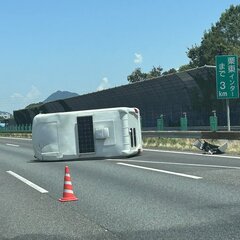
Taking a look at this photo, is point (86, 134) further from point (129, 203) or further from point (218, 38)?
point (218, 38)

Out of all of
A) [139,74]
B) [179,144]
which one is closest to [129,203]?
[179,144]

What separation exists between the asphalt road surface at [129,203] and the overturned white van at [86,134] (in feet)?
12.1

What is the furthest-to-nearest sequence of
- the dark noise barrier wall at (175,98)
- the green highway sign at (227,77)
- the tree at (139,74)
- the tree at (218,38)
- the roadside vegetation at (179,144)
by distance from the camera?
1. the tree at (139,74)
2. the tree at (218,38)
3. the dark noise barrier wall at (175,98)
4. the green highway sign at (227,77)
5. the roadside vegetation at (179,144)

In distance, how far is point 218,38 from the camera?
88938mm

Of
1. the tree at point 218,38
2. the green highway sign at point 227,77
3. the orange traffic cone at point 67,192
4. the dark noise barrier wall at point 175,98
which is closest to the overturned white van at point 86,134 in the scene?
the green highway sign at point 227,77

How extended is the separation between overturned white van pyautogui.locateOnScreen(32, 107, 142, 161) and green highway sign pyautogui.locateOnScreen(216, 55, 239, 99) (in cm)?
473

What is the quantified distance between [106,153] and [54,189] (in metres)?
8.06

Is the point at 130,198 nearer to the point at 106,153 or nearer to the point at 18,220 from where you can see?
the point at 18,220

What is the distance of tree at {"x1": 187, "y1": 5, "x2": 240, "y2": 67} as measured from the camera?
8744cm

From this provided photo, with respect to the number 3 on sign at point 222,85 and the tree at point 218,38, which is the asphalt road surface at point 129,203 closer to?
the number 3 on sign at point 222,85

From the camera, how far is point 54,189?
12.4 meters

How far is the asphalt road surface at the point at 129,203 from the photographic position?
293 inches

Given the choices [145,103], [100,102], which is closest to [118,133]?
[145,103]

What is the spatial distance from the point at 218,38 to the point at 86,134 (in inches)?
2858
